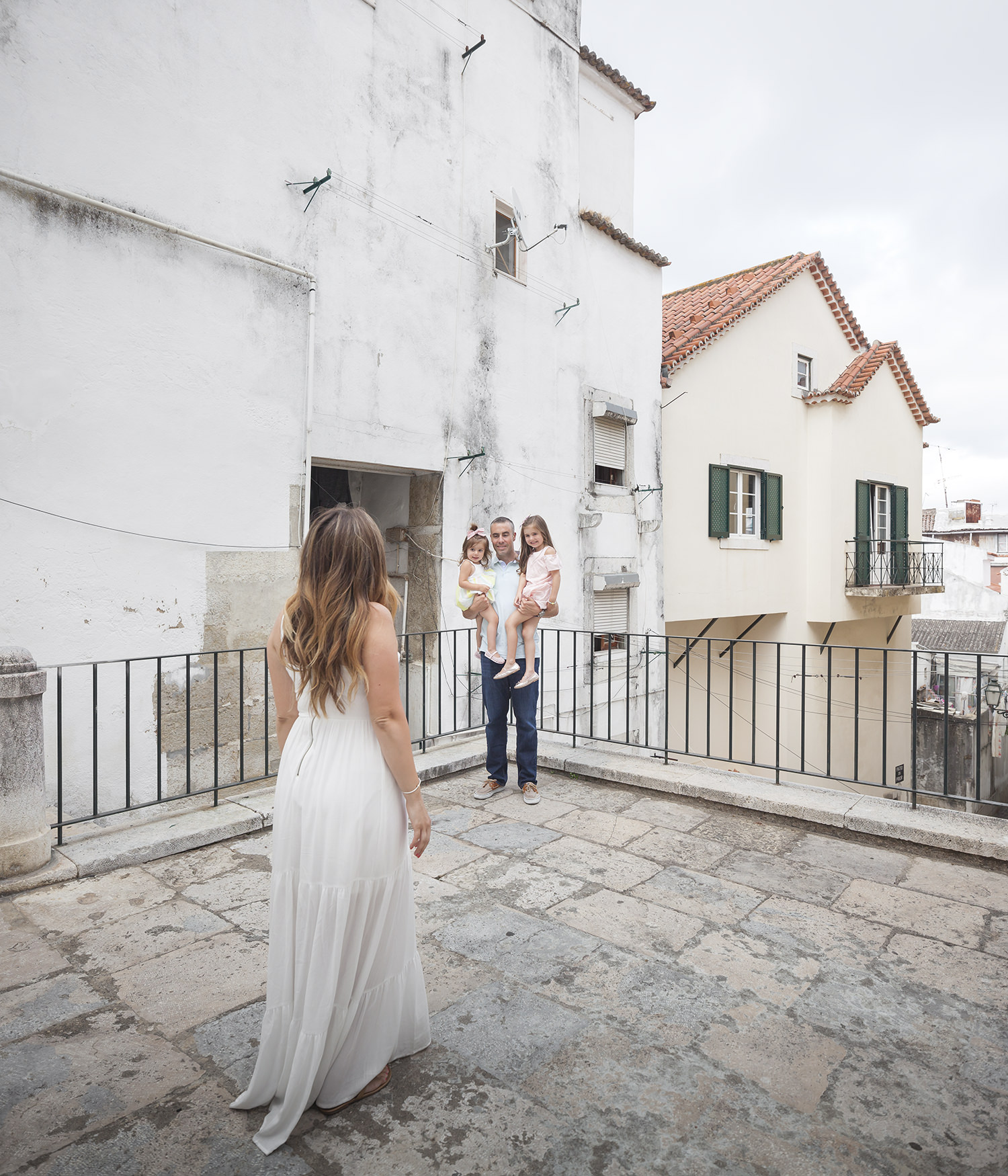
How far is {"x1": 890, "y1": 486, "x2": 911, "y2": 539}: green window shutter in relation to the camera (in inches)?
714

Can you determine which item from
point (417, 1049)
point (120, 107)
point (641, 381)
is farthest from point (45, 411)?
point (641, 381)

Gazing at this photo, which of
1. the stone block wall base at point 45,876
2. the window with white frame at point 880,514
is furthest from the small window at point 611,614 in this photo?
the window with white frame at point 880,514

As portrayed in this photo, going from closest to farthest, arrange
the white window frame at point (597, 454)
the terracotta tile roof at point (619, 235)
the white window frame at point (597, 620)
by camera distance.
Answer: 1. the terracotta tile roof at point (619, 235)
2. the white window frame at point (597, 454)
3. the white window frame at point (597, 620)

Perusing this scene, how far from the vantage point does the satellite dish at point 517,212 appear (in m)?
9.62

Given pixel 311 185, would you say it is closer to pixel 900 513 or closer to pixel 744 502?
pixel 744 502

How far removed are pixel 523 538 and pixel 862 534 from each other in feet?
45.0

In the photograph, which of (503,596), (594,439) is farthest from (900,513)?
(503,596)

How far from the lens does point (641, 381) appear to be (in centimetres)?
1186

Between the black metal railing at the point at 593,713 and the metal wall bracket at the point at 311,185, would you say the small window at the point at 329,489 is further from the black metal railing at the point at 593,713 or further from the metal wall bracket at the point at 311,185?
the metal wall bracket at the point at 311,185

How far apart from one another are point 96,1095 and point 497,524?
12.9 ft

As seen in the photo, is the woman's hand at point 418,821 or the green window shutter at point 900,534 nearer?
the woman's hand at point 418,821

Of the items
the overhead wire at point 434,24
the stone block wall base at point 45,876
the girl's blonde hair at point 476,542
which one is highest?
the overhead wire at point 434,24

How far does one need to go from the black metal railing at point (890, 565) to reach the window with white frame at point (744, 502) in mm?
2878

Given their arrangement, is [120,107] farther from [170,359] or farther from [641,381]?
[641,381]
